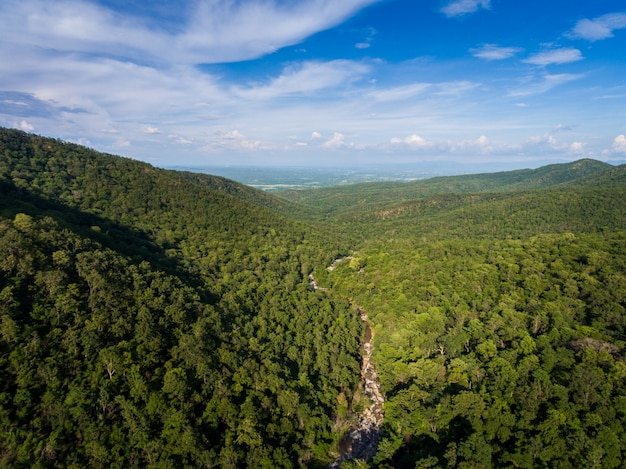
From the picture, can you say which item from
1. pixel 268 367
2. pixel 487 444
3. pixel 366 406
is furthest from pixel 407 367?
pixel 268 367

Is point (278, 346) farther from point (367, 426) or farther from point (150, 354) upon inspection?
point (150, 354)

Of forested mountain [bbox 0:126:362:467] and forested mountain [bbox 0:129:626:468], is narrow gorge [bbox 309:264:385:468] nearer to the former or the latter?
forested mountain [bbox 0:129:626:468]

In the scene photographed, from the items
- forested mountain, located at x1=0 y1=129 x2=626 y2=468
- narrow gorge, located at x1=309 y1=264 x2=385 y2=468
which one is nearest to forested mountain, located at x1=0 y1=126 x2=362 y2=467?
forested mountain, located at x1=0 y1=129 x2=626 y2=468

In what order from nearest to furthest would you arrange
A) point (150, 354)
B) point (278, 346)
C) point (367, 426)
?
point (150, 354), point (367, 426), point (278, 346)

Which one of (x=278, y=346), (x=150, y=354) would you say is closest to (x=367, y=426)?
(x=278, y=346)

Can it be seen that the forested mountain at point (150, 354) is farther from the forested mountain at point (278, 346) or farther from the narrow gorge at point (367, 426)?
the narrow gorge at point (367, 426)

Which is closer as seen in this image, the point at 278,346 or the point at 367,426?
the point at 367,426

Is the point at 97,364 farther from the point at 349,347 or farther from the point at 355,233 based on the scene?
the point at 355,233

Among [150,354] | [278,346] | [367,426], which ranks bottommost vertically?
[367,426]

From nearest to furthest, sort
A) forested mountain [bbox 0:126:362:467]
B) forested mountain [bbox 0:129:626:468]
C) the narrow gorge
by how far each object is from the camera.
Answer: forested mountain [bbox 0:126:362:467], forested mountain [bbox 0:129:626:468], the narrow gorge
